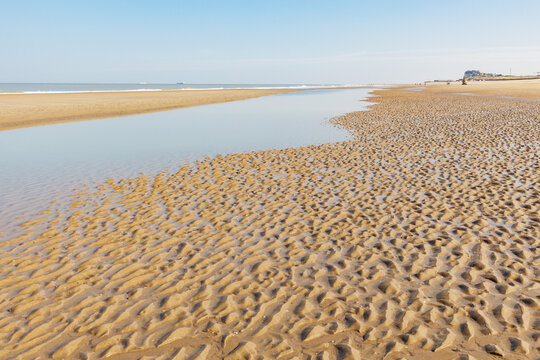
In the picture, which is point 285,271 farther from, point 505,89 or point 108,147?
point 505,89

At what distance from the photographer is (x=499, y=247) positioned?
756 centimetres

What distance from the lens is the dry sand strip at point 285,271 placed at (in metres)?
5.06

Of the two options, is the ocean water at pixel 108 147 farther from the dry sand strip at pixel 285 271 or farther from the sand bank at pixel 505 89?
the sand bank at pixel 505 89

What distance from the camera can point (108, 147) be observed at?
19.9 meters

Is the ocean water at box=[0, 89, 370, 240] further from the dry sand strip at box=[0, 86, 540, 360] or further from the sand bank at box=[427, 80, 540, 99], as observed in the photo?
the sand bank at box=[427, 80, 540, 99]

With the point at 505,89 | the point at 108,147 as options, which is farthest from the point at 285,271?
the point at 505,89

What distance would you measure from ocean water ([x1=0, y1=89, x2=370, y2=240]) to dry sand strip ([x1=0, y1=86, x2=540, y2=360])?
1613 mm

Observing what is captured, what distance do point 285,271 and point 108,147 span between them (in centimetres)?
1644

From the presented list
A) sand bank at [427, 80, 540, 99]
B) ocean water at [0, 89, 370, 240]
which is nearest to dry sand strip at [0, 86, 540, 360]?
ocean water at [0, 89, 370, 240]

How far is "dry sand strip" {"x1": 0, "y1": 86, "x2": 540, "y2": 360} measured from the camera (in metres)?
5.06

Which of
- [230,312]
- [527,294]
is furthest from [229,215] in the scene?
[527,294]

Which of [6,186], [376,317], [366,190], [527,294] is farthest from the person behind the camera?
[6,186]

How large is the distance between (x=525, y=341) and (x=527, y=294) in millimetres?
1376

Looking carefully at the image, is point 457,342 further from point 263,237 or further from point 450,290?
point 263,237
